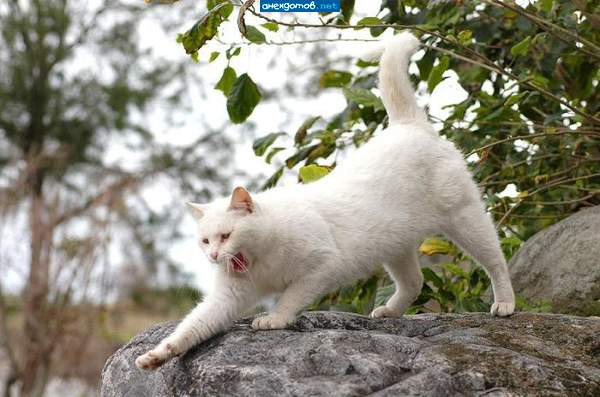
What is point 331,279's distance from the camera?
2939 millimetres

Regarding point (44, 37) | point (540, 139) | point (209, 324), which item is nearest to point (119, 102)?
point (44, 37)

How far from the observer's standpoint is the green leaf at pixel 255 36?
3469 millimetres

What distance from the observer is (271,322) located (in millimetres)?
2809

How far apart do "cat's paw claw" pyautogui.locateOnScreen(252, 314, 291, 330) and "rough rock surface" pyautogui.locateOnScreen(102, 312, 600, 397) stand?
1.7 inches

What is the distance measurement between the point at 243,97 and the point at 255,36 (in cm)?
33

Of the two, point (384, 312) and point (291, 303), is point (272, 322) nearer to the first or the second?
point (291, 303)

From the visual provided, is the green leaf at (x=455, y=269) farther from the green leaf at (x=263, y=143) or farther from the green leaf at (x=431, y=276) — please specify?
the green leaf at (x=263, y=143)

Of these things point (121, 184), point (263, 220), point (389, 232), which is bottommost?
point (389, 232)

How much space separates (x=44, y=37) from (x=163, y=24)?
2.12m

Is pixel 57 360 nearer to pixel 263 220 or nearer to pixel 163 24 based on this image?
pixel 163 24

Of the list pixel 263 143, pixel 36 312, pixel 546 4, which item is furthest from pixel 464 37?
pixel 36 312

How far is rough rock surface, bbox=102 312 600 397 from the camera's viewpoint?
2.34 metres

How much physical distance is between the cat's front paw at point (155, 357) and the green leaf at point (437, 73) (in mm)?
Answer: 1897

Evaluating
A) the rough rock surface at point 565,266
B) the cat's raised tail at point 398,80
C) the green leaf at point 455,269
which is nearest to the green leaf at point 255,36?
the cat's raised tail at point 398,80
